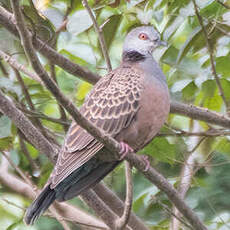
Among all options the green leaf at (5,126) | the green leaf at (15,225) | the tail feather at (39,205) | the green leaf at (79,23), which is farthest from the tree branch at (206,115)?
the green leaf at (15,225)

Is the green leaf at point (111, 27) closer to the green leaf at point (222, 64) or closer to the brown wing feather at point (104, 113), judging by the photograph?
the brown wing feather at point (104, 113)

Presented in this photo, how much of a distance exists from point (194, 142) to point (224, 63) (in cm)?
99

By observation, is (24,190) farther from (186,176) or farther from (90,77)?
(186,176)

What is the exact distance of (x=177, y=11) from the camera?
11.7 ft

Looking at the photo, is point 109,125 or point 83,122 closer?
point 83,122

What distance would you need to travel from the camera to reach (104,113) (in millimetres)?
3500

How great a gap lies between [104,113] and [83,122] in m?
0.97

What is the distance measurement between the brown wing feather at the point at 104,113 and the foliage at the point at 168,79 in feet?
0.84

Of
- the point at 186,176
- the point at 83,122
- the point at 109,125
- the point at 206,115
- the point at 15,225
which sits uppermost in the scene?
the point at 83,122

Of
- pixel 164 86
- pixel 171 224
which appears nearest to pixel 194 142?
pixel 171 224

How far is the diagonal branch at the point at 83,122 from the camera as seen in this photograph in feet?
7.55

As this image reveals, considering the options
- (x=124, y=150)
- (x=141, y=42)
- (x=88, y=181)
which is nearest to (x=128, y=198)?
(x=124, y=150)

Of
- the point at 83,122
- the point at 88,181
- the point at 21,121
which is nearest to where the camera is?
the point at 83,122

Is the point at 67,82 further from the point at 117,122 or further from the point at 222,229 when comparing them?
the point at 222,229
